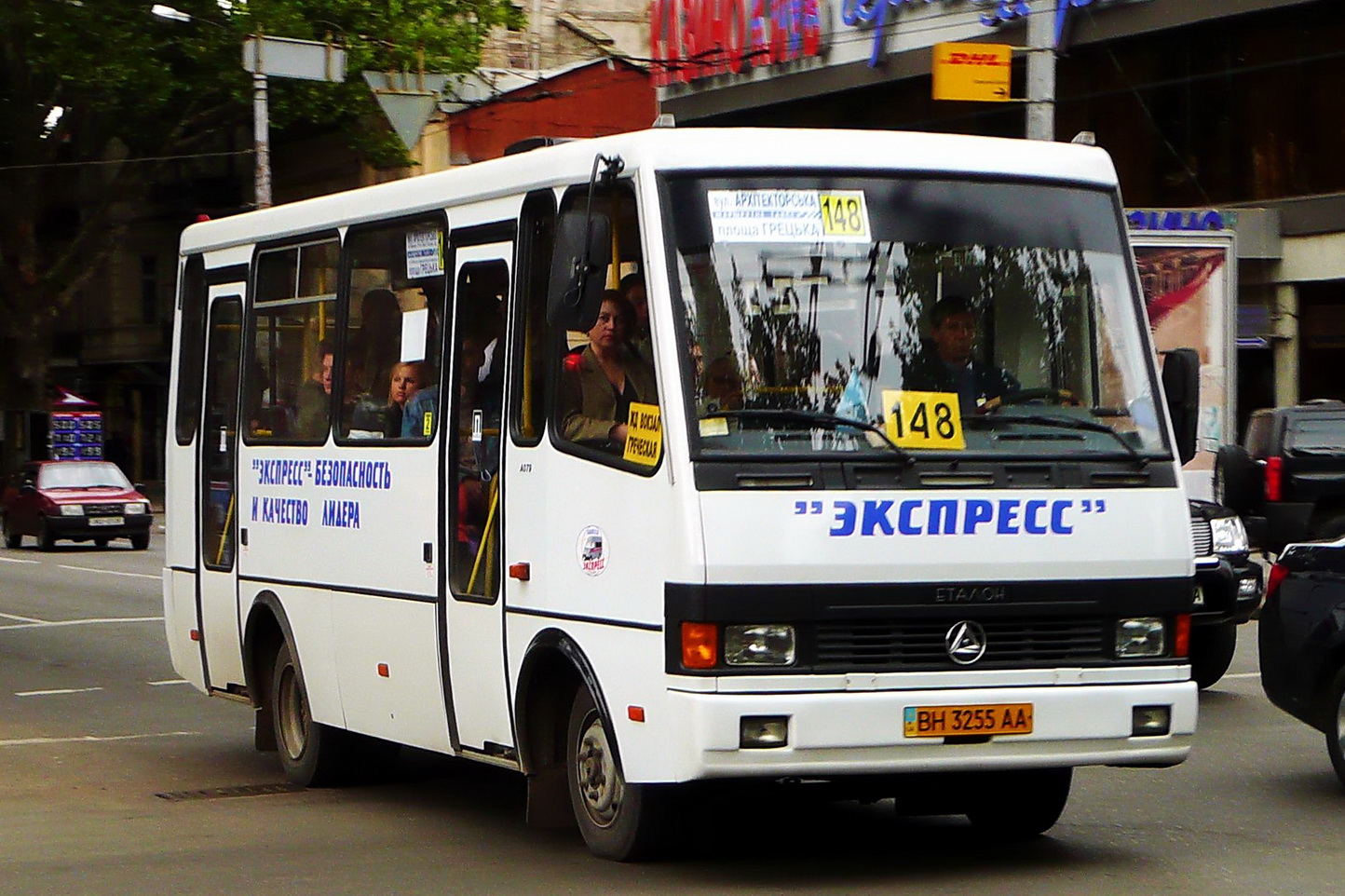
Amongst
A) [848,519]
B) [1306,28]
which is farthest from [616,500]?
→ [1306,28]

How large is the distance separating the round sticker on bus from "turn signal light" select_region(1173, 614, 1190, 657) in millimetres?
1987

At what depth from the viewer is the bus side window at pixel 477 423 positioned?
8.88 meters

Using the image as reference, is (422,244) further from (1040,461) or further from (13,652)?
(13,652)

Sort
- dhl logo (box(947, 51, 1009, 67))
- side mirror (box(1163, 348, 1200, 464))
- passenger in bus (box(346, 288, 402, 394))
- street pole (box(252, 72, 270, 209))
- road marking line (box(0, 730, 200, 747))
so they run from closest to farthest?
side mirror (box(1163, 348, 1200, 464))
passenger in bus (box(346, 288, 402, 394))
road marking line (box(0, 730, 200, 747))
dhl logo (box(947, 51, 1009, 67))
street pole (box(252, 72, 270, 209))

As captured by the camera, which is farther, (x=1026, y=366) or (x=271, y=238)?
(x=271, y=238)

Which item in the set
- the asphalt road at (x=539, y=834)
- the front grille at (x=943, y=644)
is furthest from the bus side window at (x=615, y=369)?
the asphalt road at (x=539, y=834)

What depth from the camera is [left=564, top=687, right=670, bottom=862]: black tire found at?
7.94 metres

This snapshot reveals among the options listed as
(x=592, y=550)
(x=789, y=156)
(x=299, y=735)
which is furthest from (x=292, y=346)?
(x=789, y=156)

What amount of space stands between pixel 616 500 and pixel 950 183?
1642mm

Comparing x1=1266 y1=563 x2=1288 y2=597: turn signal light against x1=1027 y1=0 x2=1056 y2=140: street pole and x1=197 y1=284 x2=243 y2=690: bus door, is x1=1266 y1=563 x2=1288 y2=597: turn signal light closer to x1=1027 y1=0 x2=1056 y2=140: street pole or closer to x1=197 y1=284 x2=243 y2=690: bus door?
x1=197 y1=284 x2=243 y2=690: bus door

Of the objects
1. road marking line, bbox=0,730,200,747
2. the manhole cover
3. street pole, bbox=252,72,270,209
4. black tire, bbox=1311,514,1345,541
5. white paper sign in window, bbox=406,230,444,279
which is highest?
street pole, bbox=252,72,270,209

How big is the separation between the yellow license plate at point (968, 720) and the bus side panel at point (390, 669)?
95.2 inches

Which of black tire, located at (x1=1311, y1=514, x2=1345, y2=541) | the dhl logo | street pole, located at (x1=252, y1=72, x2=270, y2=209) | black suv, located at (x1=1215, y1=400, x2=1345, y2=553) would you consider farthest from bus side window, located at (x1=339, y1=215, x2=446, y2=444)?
street pole, located at (x1=252, y1=72, x2=270, y2=209)

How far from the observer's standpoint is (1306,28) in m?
29.5
